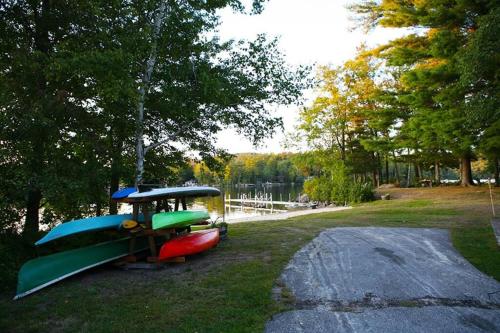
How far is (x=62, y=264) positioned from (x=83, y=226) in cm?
84

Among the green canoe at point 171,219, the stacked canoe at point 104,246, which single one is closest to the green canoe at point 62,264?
the stacked canoe at point 104,246

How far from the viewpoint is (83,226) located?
660 cm

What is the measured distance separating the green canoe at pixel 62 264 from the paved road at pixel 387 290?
353 centimetres

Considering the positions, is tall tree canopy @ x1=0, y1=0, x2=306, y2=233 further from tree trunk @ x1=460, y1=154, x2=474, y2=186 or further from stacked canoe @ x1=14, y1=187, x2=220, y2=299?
tree trunk @ x1=460, y1=154, x2=474, y2=186

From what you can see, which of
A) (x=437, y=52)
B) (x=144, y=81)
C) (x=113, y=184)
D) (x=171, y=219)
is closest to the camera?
(x=171, y=219)

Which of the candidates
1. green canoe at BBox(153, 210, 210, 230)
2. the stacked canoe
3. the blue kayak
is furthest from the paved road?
the blue kayak

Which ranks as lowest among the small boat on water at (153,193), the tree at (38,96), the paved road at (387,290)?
the paved road at (387,290)

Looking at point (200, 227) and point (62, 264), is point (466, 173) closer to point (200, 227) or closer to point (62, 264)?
point (200, 227)

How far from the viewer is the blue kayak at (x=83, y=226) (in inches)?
240

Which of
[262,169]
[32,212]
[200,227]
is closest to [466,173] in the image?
[200,227]

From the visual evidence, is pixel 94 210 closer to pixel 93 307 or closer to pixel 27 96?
pixel 27 96

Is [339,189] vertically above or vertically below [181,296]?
above

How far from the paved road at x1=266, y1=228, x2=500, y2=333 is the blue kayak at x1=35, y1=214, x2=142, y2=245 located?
12.4 feet

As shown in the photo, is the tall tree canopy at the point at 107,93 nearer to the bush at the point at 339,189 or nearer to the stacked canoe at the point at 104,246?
the stacked canoe at the point at 104,246
